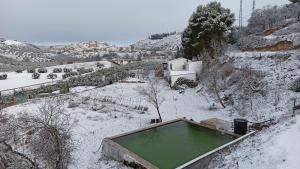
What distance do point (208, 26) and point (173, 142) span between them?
68.3 ft

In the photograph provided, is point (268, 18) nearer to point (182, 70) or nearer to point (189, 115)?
point (182, 70)

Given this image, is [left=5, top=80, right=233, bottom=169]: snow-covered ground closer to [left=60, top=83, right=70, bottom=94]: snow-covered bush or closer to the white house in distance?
the white house in distance

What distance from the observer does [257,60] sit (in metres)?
24.6

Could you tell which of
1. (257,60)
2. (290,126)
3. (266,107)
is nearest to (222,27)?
(257,60)

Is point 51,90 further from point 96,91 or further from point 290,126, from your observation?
point 290,126

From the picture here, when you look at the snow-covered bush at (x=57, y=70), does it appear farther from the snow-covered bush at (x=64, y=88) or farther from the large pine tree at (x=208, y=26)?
the large pine tree at (x=208, y=26)

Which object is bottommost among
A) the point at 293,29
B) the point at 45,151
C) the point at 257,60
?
the point at 45,151

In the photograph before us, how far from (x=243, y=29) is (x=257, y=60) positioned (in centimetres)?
2508

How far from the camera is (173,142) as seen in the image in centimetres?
1311

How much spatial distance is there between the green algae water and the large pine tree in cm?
1673

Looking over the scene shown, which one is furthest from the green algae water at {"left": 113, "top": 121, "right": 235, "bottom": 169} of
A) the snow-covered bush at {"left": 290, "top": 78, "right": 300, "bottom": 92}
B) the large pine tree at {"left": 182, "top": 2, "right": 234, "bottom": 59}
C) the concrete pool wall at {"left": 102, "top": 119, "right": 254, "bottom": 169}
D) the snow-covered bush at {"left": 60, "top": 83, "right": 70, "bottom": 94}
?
the large pine tree at {"left": 182, "top": 2, "right": 234, "bottom": 59}

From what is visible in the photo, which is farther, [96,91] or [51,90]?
[51,90]

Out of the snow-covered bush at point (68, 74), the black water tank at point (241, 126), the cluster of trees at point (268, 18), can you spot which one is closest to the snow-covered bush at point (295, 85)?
the black water tank at point (241, 126)

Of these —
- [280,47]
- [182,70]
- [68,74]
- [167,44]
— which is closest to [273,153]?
[182,70]
